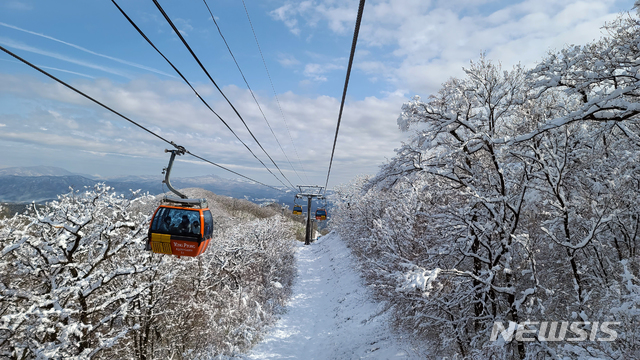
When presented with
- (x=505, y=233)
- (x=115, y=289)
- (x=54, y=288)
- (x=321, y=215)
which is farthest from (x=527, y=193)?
(x=321, y=215)

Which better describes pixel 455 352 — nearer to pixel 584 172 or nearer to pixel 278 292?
pixel 584 172

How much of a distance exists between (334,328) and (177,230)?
1065 centimetres

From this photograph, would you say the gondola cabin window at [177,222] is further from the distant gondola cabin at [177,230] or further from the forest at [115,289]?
the forest at [115,289]

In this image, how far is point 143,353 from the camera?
1053 cm

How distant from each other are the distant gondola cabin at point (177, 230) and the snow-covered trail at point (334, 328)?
251 inches

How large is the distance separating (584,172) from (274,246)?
826 inches

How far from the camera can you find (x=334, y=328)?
1477 centimetres

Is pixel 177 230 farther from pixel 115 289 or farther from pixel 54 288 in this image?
pixel 115 289

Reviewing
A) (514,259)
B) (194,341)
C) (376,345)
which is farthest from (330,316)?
(514,259)

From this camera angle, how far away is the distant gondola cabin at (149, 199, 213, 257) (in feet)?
25.1

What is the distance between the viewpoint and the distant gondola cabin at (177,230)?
7.64 meters

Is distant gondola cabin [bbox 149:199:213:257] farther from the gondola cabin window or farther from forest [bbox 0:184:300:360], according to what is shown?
forest [bbox 0:184:300:360]

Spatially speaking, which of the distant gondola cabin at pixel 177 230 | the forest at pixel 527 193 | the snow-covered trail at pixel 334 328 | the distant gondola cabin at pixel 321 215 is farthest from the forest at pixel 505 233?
the distant gondola cabin at pixel 321 215

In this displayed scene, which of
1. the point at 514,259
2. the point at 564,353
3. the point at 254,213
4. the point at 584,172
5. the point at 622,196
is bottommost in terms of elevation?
the point at 254,213
